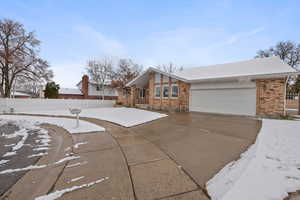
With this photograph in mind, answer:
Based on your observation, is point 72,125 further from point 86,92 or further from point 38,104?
point 86,92

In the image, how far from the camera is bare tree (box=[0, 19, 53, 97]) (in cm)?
1498

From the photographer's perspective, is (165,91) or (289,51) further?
(289,51)

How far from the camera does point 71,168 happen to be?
9.09ft

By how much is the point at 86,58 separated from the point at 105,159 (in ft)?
96.4

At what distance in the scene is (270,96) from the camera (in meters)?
8.31

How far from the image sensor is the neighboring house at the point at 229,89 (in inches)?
325

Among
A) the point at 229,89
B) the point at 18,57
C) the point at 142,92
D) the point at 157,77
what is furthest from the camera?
the point at 142,92

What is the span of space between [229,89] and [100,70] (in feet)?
83.0

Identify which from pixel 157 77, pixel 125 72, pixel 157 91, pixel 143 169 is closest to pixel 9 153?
pixel 143 169

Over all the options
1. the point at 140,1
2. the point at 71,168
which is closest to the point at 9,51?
the point at 140,1

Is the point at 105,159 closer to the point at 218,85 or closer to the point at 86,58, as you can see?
the point at 218,85

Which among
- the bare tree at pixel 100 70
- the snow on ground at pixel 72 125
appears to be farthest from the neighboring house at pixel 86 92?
the snow on ground at pixel 72 125

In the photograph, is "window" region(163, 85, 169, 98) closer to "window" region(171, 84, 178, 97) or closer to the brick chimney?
"window" region(171, 84, 178, 97)

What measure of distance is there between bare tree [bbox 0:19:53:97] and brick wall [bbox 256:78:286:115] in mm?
23973
